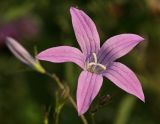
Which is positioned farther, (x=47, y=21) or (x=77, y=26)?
(x=47, y=21)

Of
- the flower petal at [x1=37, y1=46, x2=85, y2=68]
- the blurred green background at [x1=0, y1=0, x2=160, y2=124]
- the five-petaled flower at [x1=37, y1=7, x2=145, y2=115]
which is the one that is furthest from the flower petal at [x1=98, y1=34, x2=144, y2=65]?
the blurred green background at [x1=0, y1=0, x2=160, y2=124]

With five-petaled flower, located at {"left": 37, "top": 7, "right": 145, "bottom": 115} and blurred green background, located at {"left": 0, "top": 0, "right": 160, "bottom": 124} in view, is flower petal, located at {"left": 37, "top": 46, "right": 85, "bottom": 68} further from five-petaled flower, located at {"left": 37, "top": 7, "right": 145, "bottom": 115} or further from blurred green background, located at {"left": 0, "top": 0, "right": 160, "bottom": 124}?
blurred green background, located at {"left": 0, "top": 0, "right": 160, "bottom": 124}

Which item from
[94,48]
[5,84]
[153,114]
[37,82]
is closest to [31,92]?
[37,82]

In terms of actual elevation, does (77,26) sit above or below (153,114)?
above

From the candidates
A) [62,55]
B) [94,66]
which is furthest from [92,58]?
[62,55]

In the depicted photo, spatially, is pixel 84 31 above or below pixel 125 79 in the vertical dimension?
above

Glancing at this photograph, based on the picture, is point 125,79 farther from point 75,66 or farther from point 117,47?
point 75,66

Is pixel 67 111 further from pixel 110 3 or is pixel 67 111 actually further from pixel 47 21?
pixel 110 3

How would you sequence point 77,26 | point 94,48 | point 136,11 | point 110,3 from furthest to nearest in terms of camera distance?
point 136,11
point 110,3
point 94,48
point 77,26
